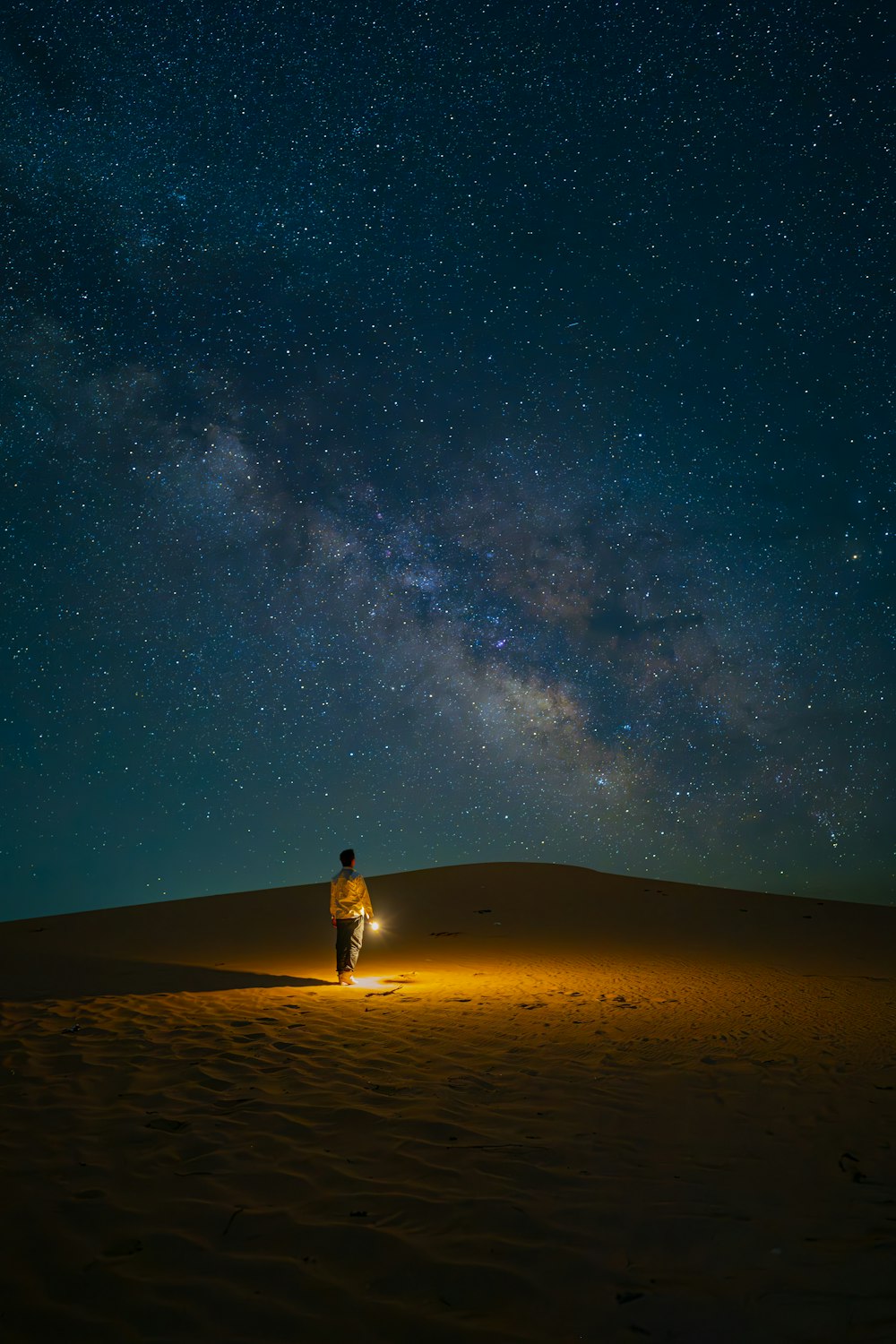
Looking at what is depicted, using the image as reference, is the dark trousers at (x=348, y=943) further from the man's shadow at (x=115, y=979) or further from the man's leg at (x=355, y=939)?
the man's shadow at (x=115, y=979)

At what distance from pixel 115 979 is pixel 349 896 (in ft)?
15.9

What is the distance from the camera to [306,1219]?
350 centimetres

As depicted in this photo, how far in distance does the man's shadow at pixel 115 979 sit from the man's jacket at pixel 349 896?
1.27 meters

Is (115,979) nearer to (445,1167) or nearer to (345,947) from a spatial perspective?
(345,947)

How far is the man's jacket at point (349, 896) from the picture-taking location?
11836 millimetres

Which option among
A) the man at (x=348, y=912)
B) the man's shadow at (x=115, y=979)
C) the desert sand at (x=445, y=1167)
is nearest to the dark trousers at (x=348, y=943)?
the man at (x=348, y=912)

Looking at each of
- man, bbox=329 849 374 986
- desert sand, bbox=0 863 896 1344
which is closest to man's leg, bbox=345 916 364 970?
man, bbox=329 849 374 986

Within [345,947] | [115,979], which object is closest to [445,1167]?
[345,947]

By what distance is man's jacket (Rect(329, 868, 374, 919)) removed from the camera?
11.8m

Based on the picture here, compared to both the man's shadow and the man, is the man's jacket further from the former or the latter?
the man's shadow

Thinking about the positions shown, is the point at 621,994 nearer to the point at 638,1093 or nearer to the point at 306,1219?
the point at 638,1093

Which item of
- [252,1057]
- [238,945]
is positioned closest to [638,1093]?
[252,1057]

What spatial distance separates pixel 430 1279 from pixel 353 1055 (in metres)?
3.90

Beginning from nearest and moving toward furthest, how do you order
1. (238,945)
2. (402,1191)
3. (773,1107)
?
(402,1191) < (773,1107) < (238,945)
